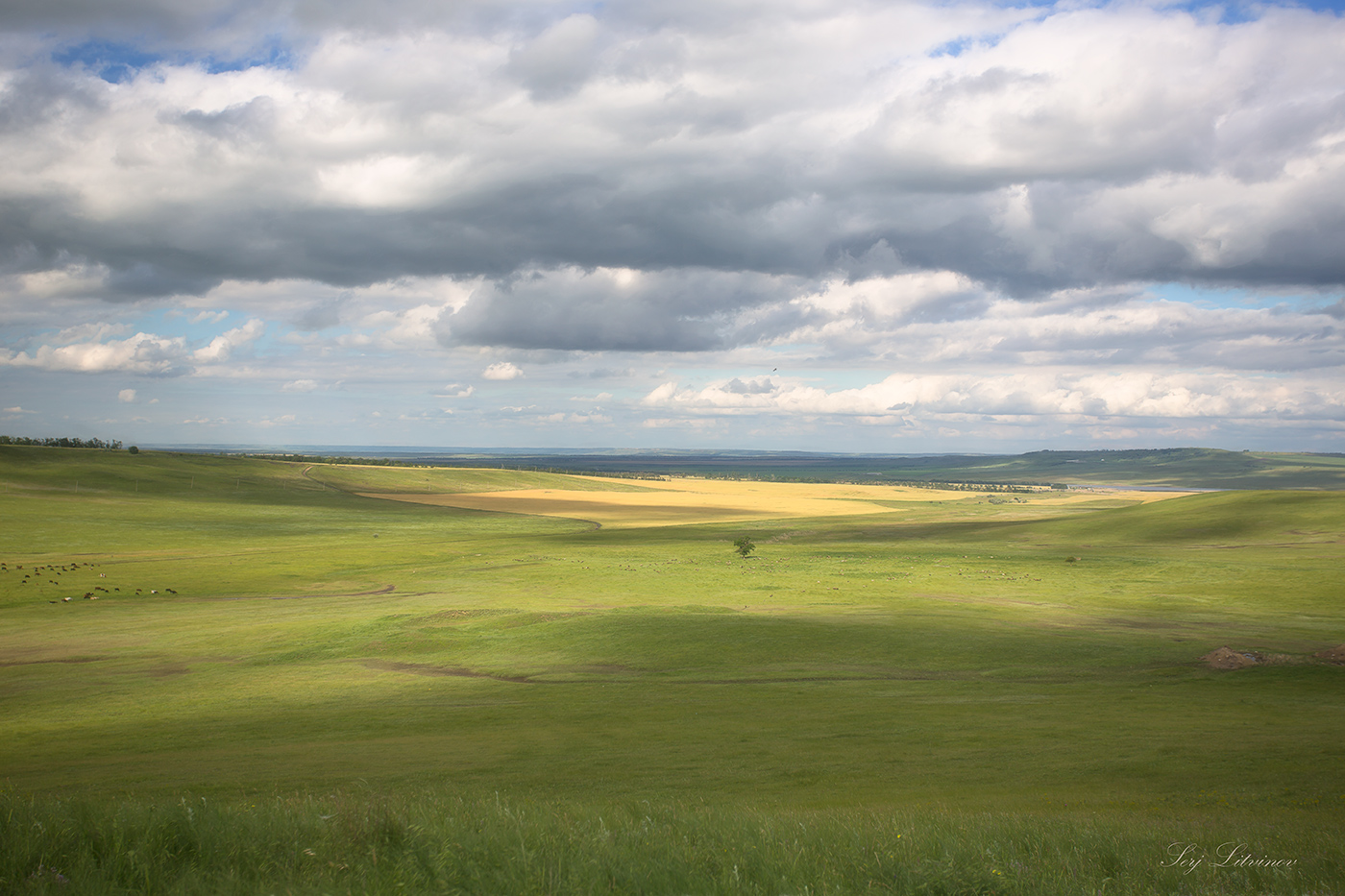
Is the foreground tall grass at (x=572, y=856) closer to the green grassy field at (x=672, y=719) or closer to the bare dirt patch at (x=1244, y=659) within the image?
the green grassy field at (x=672, y=719)

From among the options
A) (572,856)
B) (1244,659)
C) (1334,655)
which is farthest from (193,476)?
(572,856)

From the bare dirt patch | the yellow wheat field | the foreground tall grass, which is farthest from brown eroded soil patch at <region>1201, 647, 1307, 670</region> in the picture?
the yellow wheat field

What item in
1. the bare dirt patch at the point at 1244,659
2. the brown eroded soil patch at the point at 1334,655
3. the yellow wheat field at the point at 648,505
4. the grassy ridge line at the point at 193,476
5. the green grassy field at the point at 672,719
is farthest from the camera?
the yellow wheat field at the point at 648,505

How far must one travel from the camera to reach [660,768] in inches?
802

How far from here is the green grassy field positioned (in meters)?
8.35

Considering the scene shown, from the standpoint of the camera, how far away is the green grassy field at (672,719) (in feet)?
27.4

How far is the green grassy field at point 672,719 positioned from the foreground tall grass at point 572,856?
53mm

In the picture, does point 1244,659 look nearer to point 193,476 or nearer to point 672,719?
point 672,719

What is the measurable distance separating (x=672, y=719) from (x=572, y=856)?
19.2 metres

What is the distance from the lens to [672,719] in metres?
26.8

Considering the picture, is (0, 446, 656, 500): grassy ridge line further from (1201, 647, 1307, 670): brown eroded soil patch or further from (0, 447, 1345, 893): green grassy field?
(1201, 647, 1307, 670): brown eroded soil patch

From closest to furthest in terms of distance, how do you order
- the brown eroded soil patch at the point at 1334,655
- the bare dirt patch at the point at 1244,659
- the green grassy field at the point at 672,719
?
1. the green grassy field at the point at 672,719
2. the brown eroded soil patch at the point at 1334,655
3. the bare dirt patch at the point at 1244,659

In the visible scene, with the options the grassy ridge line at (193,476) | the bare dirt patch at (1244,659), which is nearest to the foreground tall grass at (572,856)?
the bare dirt patch at (1244,659)

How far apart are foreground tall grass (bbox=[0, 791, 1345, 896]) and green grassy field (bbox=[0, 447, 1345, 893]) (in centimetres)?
5
